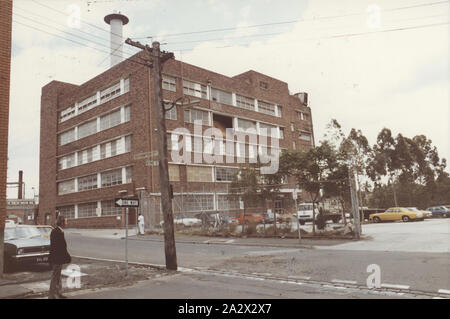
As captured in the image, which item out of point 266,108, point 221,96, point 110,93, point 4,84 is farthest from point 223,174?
point 4,84

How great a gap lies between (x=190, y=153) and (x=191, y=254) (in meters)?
24.7

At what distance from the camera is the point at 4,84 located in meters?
10.6

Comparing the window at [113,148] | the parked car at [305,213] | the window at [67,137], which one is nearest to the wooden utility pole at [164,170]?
the parked car at [305,213]

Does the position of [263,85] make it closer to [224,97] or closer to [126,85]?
[224,97]

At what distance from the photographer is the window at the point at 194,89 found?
136 ft

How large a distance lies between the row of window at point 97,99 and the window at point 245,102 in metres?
15.1

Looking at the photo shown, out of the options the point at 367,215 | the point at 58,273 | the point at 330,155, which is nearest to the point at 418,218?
the point at 367,215

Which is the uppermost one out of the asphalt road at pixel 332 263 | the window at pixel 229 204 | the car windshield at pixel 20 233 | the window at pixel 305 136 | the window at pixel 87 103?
the window at pixel 87 103

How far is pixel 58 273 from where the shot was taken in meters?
7.53

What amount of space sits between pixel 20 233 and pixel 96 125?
110 feet

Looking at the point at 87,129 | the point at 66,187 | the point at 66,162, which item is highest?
the point at 87,129

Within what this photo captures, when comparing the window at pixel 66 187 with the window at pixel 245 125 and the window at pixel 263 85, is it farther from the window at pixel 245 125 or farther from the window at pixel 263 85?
the window at pixel 263 85

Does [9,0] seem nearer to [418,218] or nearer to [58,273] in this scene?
[58,273]

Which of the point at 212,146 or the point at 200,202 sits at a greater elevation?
the point at 212,146
